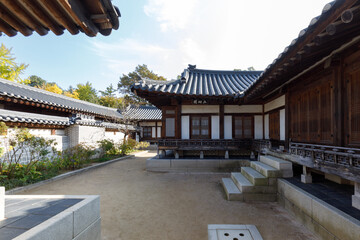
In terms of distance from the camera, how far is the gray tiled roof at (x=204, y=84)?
8.26 m

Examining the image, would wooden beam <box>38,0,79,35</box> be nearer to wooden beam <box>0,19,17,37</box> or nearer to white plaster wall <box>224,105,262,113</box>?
wooden beam <box>0,19,17,37</box>

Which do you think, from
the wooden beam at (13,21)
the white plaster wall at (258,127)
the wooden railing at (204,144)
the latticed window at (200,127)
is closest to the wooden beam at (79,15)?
the wooden beam at (13,21)

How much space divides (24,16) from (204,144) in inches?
307

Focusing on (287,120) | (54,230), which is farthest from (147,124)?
(54,230)

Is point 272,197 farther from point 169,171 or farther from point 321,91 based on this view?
point 169,171

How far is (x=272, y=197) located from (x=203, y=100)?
5707 millimetres

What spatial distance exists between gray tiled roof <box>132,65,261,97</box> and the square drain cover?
599 centimetres

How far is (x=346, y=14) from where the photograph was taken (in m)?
2.15

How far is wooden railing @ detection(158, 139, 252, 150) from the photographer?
838 centimetres

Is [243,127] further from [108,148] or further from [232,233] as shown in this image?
[108,148]

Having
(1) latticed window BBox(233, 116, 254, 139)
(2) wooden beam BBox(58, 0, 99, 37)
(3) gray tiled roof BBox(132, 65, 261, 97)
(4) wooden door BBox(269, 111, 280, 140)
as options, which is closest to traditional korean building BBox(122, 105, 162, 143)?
(3) gray tiled roof BBox(132, 65, 261, 97)

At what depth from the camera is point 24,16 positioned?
1.81 metres

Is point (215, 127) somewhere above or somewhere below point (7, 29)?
below

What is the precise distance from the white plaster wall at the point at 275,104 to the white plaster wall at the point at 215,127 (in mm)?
2722
